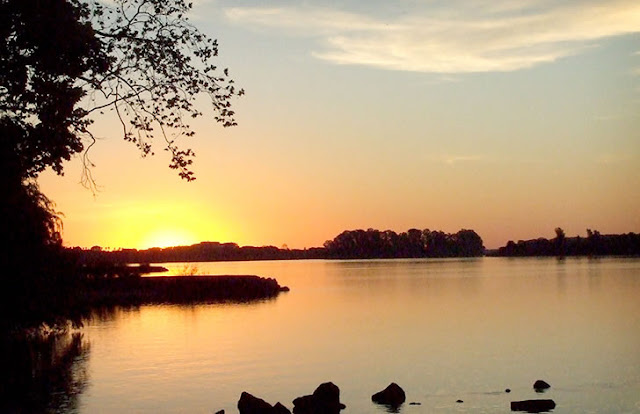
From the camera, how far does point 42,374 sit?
39.2 meters

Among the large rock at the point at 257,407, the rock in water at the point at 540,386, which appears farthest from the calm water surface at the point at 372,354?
the large rock at the point at 257,407

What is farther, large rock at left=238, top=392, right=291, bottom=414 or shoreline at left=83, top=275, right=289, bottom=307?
shoreline at left=83, top=275, right=289, bottom=307

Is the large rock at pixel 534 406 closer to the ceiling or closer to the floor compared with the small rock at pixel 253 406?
closer to the floor

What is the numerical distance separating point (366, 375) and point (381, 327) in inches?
996

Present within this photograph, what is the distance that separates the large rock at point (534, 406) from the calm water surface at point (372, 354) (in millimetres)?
414

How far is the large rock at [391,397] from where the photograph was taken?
1188 inches

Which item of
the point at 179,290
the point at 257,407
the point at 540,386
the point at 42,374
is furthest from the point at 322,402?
the point at 179,290

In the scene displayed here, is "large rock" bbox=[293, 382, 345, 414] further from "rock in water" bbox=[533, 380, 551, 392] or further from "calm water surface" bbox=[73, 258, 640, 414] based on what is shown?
"rock in water" bbox=[533, 380, 551, 392]

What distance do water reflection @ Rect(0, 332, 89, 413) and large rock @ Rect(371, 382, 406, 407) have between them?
11.6 m

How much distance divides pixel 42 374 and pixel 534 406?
23.7 m

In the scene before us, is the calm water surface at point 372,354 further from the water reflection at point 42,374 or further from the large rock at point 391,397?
the water reflection at point 42,374

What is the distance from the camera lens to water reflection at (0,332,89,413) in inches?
1224

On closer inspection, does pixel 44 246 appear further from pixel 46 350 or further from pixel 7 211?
pixel 46 350

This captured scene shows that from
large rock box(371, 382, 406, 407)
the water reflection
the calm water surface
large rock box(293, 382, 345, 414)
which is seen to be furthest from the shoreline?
large rock box(293, 382, 345, 414)
